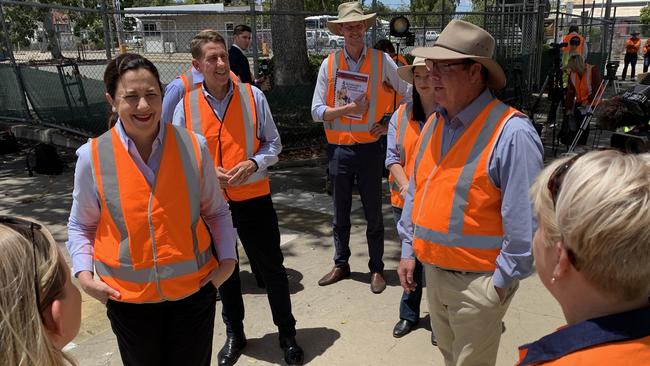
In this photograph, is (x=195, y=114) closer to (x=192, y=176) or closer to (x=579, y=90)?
(x=192, y=176)

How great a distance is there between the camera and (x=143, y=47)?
966 cm

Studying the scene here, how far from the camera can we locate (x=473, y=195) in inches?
83.9

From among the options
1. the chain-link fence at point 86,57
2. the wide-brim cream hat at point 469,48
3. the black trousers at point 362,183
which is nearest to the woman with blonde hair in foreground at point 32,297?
the wide-brim cream hat at point 469,48

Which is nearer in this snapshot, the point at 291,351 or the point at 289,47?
the point at 291,351

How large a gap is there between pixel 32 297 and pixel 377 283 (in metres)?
3.38

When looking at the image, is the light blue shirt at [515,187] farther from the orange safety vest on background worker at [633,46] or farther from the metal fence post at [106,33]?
the orange safety vest on background worker at [633,46]

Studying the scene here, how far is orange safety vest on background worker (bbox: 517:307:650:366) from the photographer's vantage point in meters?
1.05

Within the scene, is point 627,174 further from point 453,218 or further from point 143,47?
point 143,47

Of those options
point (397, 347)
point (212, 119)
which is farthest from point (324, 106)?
point (397, 347)

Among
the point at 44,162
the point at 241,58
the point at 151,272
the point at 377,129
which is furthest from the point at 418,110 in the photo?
the point at 44,162

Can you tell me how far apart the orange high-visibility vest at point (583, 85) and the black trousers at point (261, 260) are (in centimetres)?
685

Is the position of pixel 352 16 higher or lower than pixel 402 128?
higher

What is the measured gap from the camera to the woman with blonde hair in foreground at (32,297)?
39.9 inches

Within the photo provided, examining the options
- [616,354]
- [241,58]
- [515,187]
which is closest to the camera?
[616,354]
